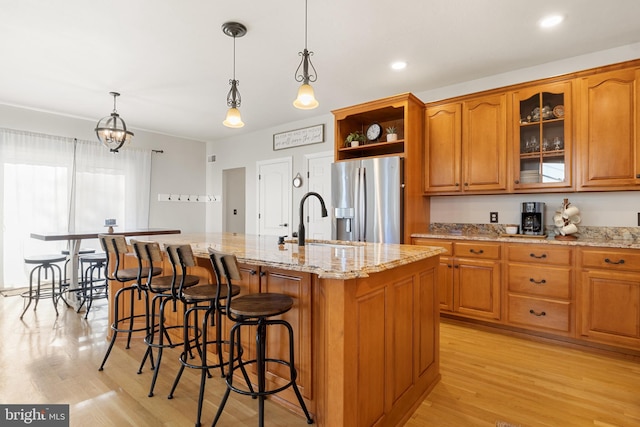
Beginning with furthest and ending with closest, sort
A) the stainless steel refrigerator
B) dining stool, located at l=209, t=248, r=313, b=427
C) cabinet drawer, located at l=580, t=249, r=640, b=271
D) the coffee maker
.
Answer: the stainless steel refrigerator → the coffee maker → cabinet drawer, located at l=580, t=249, r=640, b=271 → dining stool, located at l=209, t=248, r=313, b=427

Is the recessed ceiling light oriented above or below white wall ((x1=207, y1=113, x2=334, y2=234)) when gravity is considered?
above

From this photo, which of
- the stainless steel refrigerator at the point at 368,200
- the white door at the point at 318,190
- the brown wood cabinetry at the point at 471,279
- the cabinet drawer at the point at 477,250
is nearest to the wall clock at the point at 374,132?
the stainless steel refrigerator at the point at 368,200

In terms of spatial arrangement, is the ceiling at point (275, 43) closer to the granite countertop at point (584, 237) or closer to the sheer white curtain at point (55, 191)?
the sheer white curtain at point (55, 191)

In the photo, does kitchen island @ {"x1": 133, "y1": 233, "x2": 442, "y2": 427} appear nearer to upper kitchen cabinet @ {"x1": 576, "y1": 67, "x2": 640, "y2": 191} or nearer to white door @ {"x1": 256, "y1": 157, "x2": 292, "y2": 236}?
upper kitchen cabinet @ {"x1": 576, "y1": 67, "x2": 640, "y2": 191}

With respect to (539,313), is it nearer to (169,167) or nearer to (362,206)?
(362,206)

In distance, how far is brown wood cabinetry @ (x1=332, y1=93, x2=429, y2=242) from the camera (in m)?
3.67

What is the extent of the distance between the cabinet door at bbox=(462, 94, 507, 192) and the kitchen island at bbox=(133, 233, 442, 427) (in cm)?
170

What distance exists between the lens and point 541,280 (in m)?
2.97

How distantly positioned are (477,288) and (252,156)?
4.48 metres

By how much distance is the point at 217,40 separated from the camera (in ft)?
9.61

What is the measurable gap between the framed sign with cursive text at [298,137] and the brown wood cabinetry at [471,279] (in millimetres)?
2558

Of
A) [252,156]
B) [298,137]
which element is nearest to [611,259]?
[298,137]

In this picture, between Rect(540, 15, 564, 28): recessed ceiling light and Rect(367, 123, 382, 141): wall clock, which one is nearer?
Rect(540, 15, 564, 28): recessed ceiling light

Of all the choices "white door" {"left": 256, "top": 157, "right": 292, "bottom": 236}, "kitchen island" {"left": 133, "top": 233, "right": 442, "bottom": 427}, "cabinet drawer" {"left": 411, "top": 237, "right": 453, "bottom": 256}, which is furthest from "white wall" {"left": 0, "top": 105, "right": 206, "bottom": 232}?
"cabinet drawer" {"left": 411, "top": 237, "right": 453, "bottom": 256}
